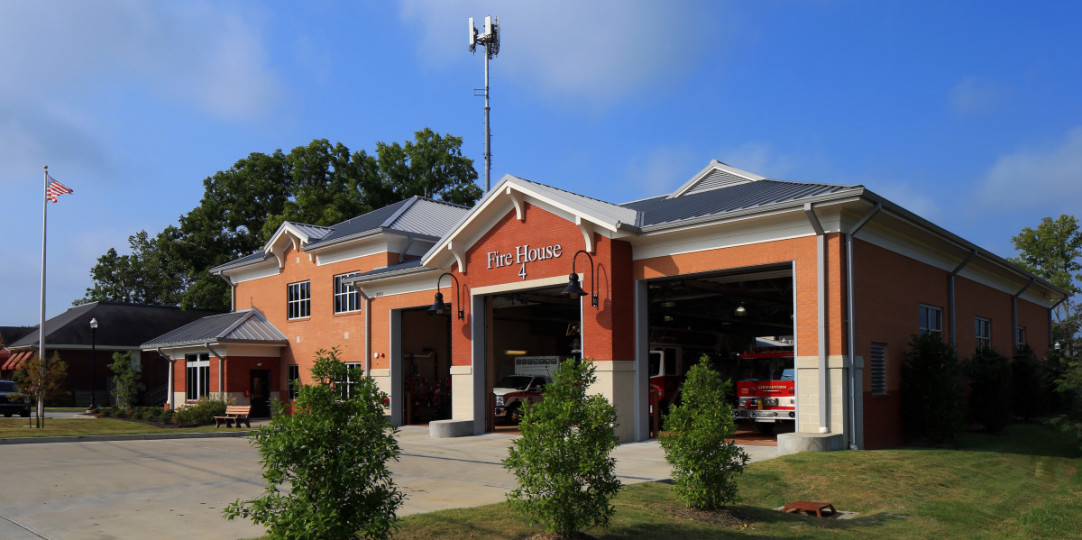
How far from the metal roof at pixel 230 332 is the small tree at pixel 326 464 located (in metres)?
27.1

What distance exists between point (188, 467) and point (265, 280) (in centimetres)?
2126

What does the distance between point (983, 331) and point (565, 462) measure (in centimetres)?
2252

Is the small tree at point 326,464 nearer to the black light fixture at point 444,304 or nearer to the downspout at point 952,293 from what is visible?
the black light fixture at point 444,304

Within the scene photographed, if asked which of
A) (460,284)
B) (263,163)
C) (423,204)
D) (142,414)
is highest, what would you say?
(263,163)

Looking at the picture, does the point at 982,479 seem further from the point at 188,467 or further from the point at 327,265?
the point at 327,265

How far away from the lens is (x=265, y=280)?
119 ft

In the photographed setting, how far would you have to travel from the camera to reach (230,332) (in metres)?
33.4

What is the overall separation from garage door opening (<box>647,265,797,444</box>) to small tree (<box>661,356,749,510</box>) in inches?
114

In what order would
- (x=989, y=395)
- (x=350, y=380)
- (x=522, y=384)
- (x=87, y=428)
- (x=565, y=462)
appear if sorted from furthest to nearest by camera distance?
(x=522, y=384), (x=87, y=428), (x=989, y=395), (x=565, y=462), (x=350, y=380)

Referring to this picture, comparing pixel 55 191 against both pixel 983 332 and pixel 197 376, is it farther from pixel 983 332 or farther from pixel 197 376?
pixel 983 332

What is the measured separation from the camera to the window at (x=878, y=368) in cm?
1823

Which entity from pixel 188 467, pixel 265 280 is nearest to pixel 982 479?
pixel 188 467

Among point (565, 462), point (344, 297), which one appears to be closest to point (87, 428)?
point (344, 297)

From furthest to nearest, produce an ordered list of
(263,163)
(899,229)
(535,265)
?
1. (263,163)
2. (535,265)
3. (899,229)
